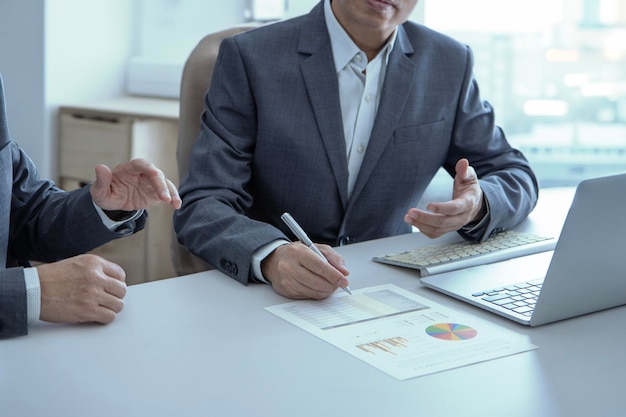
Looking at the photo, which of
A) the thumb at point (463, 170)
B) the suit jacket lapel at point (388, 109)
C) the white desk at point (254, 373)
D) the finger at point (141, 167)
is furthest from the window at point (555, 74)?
the white desk at point (254, 373)

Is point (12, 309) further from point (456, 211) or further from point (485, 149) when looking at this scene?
point (485, 149)

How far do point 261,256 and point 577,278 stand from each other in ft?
1.51

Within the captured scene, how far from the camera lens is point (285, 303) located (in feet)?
4.03

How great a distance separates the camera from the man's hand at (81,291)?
109cm

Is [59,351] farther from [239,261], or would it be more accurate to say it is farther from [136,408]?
[239,261]

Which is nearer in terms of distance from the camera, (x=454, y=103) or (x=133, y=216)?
(x=133, y=216)

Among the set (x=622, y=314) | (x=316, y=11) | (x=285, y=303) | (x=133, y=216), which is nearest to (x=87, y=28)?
(x=316, y=11)

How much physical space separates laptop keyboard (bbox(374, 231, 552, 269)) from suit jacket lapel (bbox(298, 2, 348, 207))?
11.9 inches

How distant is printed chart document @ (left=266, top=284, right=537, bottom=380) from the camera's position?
1.03 m

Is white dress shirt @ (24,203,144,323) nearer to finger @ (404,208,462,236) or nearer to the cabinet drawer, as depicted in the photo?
finger @ (404,208,462,236)

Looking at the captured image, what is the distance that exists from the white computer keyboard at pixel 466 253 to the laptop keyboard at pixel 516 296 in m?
0.12

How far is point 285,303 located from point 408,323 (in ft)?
0.61

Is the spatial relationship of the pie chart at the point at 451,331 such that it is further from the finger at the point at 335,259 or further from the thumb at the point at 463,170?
the thumb at the point at 463,170

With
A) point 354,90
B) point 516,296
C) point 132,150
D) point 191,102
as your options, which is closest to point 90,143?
point 132,150
